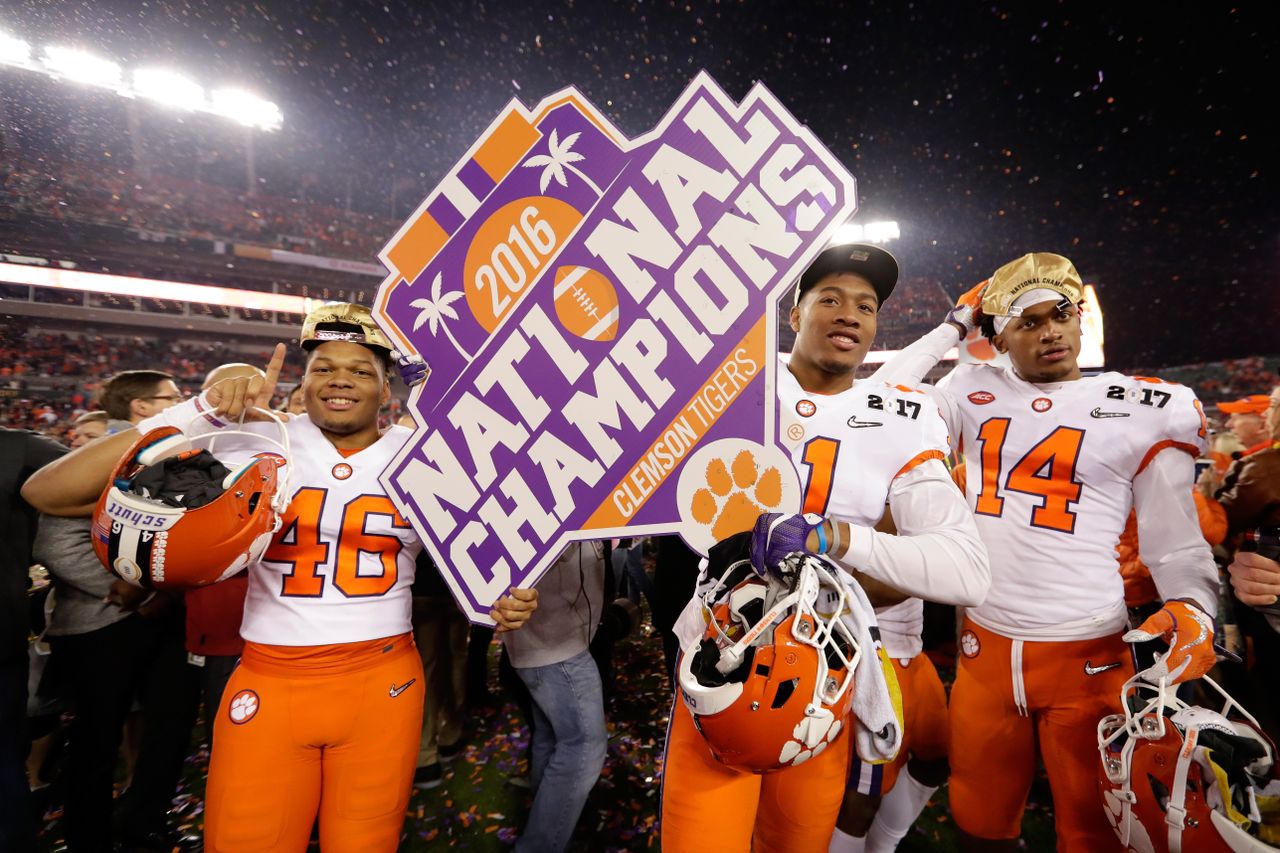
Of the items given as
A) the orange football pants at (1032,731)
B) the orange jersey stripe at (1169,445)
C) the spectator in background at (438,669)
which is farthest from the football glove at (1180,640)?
the spectator in background at (438,669)

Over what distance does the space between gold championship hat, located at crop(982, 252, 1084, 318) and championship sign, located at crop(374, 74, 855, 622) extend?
95cm

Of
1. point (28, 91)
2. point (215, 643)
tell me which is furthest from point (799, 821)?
point (28, 91)

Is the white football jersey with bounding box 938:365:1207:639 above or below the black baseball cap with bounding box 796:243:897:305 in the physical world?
below

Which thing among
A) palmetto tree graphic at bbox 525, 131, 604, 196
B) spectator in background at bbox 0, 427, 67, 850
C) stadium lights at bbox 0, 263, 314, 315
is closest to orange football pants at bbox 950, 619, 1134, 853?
palmetto tree graphic at bbox 525, 131, 604, 196

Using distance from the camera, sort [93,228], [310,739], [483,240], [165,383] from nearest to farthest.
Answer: [310,739]
[483,240]
[165,383]
[93,228]

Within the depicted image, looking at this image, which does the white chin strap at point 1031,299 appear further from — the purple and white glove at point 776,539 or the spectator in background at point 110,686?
the spectator in background at point 110,686

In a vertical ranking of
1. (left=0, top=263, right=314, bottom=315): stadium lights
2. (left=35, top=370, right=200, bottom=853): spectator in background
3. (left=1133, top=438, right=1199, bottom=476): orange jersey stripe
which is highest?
(left=0, top=263, right=314, bottom=315): stadium lights

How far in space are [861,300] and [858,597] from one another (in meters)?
1.01

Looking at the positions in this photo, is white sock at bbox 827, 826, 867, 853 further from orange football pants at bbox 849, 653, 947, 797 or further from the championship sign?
Answer: the championship sign

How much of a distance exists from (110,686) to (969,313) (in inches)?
169

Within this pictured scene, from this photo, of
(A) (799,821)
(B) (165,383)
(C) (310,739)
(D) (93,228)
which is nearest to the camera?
(A) (799,821)

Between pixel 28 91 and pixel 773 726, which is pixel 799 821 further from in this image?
pixel 28 91

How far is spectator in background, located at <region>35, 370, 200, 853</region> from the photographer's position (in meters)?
2.33

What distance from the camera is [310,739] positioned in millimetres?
1671
